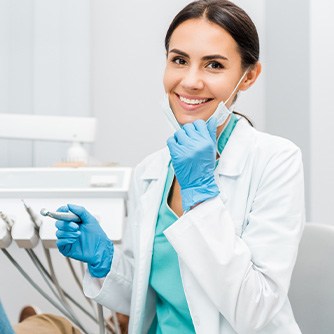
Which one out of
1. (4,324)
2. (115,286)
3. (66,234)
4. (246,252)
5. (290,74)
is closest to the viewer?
(4,324)

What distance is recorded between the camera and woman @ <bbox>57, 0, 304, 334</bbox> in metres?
0.88

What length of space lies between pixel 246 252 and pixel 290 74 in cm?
121

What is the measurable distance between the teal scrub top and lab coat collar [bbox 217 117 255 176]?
3 cm

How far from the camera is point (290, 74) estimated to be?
6.31ft

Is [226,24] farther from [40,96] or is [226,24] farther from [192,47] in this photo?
[40,96]

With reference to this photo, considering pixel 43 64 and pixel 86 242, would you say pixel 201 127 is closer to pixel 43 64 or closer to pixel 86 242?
pixel 86 242

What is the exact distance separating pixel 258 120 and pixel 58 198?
47.0 inches

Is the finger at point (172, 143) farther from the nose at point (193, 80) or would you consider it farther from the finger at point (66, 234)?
the finger at point (66, 234)

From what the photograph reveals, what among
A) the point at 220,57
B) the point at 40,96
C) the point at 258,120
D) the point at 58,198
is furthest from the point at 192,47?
the point at 258,120

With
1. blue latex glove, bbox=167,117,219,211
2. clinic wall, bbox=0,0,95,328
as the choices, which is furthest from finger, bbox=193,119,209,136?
clinic wall, bbox=0,0,95,328

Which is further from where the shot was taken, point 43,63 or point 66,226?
point 43,63

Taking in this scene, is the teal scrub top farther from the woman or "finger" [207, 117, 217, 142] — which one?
"finger" [207, 117, 217, 142]

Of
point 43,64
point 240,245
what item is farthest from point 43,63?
point 240,245

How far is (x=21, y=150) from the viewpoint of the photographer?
175 cm
